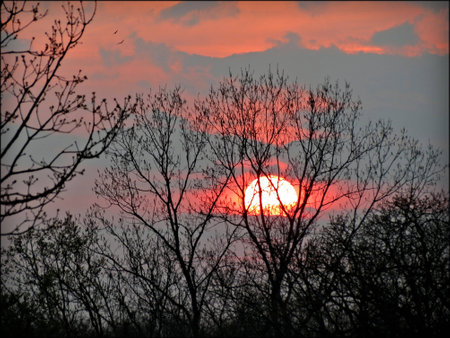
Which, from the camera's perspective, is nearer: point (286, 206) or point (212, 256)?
point (286, 206)

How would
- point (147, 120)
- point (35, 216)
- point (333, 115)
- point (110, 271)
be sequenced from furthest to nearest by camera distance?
point (110, 271) < point (147, 120) < point (333, 115) < point (35, 216)

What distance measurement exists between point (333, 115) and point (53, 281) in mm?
15981

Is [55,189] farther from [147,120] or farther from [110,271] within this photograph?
[110,271]

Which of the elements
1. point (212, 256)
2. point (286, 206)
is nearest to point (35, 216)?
point (286, 206)

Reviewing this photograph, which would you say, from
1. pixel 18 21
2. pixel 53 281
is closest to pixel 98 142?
pixel 18 21

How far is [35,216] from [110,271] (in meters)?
24.1

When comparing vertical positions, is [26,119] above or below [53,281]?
below

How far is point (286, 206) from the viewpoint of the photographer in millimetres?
32031

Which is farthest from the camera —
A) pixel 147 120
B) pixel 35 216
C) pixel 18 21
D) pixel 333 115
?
pixel 147 120

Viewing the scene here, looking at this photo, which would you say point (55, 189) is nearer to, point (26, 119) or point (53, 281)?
point (26, 119)

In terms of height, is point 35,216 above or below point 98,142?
below

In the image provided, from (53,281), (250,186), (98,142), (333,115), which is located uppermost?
(333,115)

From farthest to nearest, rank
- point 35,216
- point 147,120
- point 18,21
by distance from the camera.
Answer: point 147,120, point 18,21, point 35,216

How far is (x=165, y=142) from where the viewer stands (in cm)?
3441
